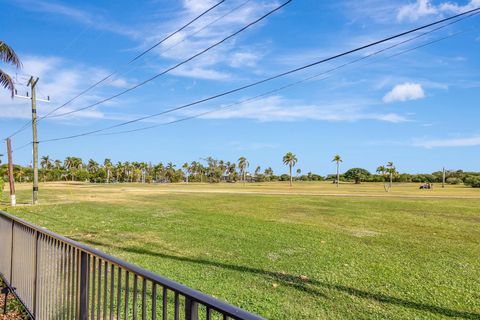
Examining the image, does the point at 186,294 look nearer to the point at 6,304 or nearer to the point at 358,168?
the point at 6,304

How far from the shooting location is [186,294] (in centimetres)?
187

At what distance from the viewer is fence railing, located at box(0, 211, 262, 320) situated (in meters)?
2.42

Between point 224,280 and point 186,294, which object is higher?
point 186,294

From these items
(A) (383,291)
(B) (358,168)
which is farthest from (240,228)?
(B) (358,168)

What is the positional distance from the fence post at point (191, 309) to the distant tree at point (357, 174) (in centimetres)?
12542

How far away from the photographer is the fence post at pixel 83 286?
317 cm

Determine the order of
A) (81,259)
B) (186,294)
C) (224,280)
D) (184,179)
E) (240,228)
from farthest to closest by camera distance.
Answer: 1. (184,179)
2. (240,228)
3. (224,280)
4. (81,259)
5. (186,294)

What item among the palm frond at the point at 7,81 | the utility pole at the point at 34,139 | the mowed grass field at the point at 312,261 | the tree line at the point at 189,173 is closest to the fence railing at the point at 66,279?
the mowed grass field at the point at 312,261

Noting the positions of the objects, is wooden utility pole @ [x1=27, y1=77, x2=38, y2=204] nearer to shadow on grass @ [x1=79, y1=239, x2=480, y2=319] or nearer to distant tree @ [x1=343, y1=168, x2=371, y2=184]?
shadow on grass @ [x1=79, y1=239, x2=480, y2=319]

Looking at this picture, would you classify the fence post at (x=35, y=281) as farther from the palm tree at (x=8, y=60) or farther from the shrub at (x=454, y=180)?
the shrub at (x=454, y=180)

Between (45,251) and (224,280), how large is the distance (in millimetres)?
3495

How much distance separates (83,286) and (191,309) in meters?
1.81

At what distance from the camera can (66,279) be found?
3.49 metres

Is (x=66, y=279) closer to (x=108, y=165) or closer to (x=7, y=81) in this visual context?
(x=7, y=81)
